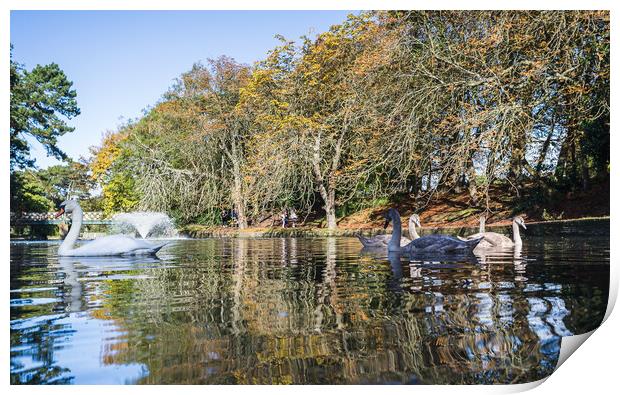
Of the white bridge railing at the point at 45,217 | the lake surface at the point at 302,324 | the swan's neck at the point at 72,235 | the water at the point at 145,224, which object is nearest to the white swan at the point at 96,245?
the swan's neck at the point at 72,235

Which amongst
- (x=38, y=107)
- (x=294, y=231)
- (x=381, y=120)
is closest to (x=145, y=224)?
(x=294, y=231)

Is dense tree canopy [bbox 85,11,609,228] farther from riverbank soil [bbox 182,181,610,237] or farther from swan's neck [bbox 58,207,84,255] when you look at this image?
swan's neck [bbox 58,207,84,255]

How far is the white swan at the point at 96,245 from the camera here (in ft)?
18.7

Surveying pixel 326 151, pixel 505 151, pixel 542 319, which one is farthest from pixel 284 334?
pixel 326 151

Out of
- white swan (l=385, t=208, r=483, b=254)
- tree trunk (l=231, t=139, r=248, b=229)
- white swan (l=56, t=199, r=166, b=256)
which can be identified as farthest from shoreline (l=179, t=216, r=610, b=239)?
white swan (l=56, t=199, r=166, b=256)

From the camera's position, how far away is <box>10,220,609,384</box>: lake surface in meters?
1.91

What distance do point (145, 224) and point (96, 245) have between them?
2.99 m

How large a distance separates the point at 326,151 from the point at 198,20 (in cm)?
413

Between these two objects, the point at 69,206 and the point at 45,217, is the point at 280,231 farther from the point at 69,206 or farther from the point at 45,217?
the point at 69,206

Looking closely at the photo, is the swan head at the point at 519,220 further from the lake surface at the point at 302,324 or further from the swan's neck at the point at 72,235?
the swan's neck at the point at 72,235

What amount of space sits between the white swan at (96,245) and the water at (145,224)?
6.44 ft

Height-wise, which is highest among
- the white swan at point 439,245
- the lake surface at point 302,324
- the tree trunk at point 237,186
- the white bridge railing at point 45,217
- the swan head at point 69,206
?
the tree trunk at point 237,186

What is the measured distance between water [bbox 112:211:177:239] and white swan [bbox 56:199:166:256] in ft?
6.44

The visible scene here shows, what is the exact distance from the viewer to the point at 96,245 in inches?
223
